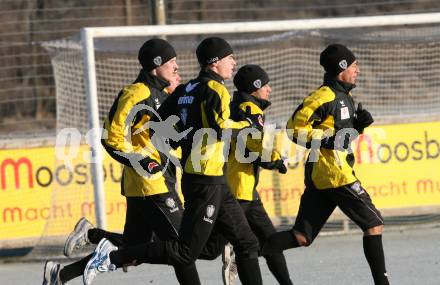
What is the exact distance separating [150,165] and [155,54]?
2.81 ft

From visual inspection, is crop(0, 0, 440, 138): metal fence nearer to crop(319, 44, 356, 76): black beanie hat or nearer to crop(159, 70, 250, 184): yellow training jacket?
crop(319, 44, 356, 76): black beanie hat

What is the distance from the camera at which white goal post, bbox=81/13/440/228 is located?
11.3m

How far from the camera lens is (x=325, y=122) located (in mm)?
8391

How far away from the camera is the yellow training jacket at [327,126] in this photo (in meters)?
8.32

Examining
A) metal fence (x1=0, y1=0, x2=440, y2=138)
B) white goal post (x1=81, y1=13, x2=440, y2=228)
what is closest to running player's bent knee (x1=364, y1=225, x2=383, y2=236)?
white goal post (x1=81, y1=13, x2=440, y2=228)

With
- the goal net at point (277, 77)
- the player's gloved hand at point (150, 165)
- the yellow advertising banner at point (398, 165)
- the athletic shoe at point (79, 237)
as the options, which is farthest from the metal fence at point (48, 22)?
the player's gloved hand at point (150, 165)

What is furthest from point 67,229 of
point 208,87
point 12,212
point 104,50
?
point 208,87

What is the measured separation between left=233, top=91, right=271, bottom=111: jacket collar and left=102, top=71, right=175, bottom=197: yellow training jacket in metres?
0.80

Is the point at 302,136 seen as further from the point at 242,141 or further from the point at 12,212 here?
the point at 12,212

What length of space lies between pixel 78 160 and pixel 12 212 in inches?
35.9

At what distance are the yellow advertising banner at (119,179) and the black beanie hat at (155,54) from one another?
4134 mm

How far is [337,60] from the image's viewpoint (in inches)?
334

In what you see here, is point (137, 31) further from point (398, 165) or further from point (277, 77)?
point (398, 165)

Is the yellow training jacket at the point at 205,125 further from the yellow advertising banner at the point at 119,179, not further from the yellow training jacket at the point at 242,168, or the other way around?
the yellow advertising banner at the point at 119,179
